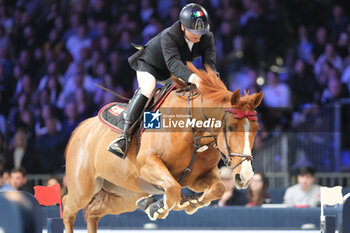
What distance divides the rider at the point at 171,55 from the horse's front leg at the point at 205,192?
793mm

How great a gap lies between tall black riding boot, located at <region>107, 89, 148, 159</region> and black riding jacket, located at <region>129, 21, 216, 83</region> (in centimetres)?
32

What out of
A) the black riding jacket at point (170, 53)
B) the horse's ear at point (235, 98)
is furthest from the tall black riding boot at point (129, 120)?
the horse's ear at point (235, 98)

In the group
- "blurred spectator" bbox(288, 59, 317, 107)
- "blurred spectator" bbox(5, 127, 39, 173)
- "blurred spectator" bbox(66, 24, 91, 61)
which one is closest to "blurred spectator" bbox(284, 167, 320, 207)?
"blurred spectator" bbox(288, 59, 317, 107)

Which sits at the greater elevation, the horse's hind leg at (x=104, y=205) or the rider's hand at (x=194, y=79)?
the rider's hand at (x=194, y=79)

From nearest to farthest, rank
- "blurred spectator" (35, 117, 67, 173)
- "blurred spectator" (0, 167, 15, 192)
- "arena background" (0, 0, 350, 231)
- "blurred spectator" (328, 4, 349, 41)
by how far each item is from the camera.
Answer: "blurred spectator" (0, 167, 15, 192) < "arena background" (0, 0, 350, 231) < "blurred spectator" (35, 117, 67, 173) < "blurred spectator" (328, 4, 349, 41)

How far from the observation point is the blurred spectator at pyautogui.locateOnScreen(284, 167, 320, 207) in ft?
27.3

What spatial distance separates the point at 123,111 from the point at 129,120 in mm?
442

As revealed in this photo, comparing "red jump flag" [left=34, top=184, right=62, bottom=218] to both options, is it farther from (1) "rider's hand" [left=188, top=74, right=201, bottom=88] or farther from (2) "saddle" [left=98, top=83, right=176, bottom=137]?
(1) "rider's hand" [left=188, top=74, right=201, bottom=88]

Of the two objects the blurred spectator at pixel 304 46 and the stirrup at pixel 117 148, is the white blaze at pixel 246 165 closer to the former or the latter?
the stirrup at pixel 117 148

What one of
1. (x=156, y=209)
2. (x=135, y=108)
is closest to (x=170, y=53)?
(x=135, y=108)

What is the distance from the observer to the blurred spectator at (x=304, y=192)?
833 centimetres

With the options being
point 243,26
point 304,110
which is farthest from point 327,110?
point 243,26

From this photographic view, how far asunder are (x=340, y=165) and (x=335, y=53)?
2.46m

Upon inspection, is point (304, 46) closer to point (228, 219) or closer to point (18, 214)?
point (228, 219)
